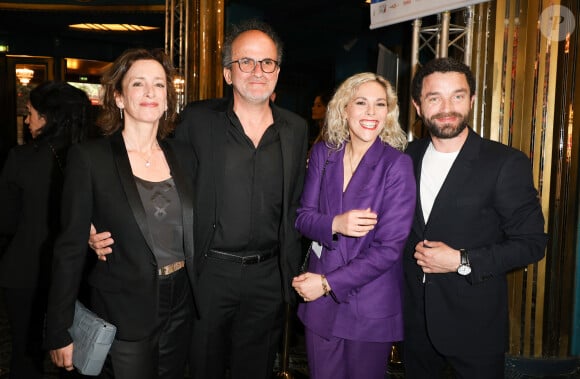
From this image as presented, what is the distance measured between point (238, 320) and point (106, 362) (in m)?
0.68

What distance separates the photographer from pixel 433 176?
2.16m

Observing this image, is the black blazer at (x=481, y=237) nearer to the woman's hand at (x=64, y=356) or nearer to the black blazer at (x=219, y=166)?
the black blazer at (x=219, y=166)

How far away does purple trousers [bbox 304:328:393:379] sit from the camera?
2006mm

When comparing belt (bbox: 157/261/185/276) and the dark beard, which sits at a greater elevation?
the dark beard

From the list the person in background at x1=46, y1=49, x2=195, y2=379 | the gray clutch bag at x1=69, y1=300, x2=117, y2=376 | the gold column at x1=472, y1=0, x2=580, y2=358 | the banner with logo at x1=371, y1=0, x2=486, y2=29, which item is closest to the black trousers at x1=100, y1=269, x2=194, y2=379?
the person in background at x1=46, y1=49, x2=195, y2=379

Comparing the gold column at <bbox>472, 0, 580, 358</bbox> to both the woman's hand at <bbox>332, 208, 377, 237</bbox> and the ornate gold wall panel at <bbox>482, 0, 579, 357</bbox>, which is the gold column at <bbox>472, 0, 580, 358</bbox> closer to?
the ornate gold wall panel at <bbox>482, 0, 579, 357</bbox>

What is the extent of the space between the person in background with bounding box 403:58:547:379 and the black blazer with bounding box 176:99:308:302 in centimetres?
57

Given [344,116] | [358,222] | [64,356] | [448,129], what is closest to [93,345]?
[64,356]

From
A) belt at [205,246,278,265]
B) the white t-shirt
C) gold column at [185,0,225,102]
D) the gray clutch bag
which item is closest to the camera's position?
the gray clutch bag

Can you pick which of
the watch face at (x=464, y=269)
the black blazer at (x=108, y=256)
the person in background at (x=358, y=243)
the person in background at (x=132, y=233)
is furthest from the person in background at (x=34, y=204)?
the watch face at (x=464, y=269)

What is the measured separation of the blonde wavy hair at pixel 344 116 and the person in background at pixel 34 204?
57.2 inches

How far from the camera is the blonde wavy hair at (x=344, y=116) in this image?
7.10 ft

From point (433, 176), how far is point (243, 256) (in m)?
0.96

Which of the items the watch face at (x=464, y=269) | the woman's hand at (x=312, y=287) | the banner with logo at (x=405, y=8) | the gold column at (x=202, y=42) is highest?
the gold column at (x=202, y=42)
